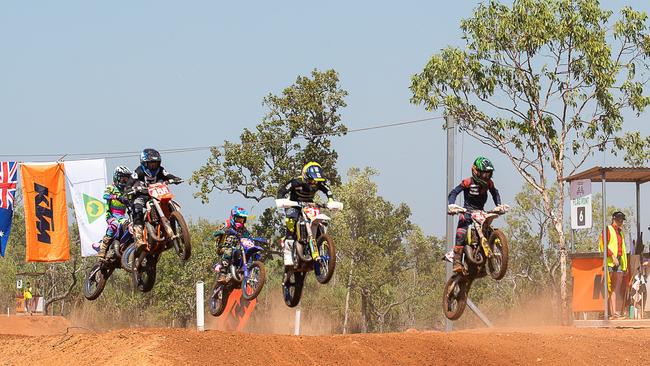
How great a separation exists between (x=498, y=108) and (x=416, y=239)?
60676mm

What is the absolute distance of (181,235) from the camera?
19188mm

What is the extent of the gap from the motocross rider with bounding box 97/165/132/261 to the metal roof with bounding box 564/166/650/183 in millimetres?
11764

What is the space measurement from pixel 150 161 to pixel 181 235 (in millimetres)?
1635

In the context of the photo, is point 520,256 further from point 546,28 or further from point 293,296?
point 293,296

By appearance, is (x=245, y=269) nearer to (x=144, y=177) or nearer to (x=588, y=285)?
(x=144, y=177)

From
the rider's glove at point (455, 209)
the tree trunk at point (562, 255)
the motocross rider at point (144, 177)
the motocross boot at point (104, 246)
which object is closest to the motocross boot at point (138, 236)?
the motocross rider at point (144, 177)

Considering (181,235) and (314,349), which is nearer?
(314,349)

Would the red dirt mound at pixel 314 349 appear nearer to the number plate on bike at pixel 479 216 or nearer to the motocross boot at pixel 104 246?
the number plate on bike at pixel 479 216

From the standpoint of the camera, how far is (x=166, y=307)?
77125 mm

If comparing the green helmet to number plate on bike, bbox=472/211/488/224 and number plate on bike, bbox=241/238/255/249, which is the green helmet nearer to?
number plate on bike, bbox=472/211/488/224

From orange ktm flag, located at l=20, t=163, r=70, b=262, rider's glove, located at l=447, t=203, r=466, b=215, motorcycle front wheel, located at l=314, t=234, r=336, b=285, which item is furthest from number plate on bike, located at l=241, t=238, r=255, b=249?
orange ktm flag, located at l=20, t=163, r=70, b=262

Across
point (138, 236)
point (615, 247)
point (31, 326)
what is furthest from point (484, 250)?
point (31, 326)

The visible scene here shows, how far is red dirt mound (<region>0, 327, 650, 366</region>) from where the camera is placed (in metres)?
16.4

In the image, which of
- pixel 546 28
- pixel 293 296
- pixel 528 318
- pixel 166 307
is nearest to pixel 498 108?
pixel 546 28
